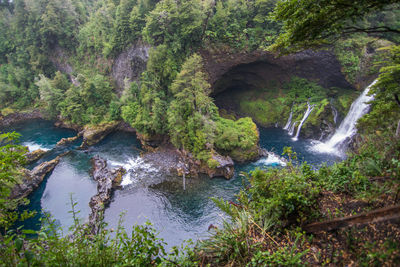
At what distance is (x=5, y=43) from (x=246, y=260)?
4730 cm

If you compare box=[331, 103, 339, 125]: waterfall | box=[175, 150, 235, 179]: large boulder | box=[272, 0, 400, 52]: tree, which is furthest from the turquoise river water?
box=[272, 0, 400, 52]: tree

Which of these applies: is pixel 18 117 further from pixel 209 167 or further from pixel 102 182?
pixel 209 167

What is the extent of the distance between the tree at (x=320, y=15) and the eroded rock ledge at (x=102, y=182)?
1339cm

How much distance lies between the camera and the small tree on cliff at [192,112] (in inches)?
688

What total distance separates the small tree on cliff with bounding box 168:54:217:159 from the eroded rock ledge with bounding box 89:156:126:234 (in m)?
5.82

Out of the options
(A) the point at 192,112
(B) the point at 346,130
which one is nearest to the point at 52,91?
(A) the point at 192,112

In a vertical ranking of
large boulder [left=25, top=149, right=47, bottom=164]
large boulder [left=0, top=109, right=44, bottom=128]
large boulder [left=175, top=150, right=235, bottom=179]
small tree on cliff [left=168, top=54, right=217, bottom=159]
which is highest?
small tree on cliff [left=168, top=54, right=217, bottom=159]

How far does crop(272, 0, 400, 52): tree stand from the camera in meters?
3.78

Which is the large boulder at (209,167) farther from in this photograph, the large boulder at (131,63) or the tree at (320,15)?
the large boulder at (131,63)

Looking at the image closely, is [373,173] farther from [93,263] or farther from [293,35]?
[93,263]

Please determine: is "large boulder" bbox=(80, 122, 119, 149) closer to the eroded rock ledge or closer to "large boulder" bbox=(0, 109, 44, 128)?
the eroded rock ledge

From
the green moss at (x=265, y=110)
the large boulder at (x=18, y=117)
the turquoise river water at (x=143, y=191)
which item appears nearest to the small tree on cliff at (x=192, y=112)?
the turquoise river water at (x=143, y=191)

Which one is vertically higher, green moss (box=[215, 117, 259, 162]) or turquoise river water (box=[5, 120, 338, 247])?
green moss (box=[215, 117, 259, 162])

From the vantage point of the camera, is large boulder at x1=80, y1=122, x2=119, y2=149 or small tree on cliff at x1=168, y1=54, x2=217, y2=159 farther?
large boulder at x1=80, y1=122, x2=119, y2=149
